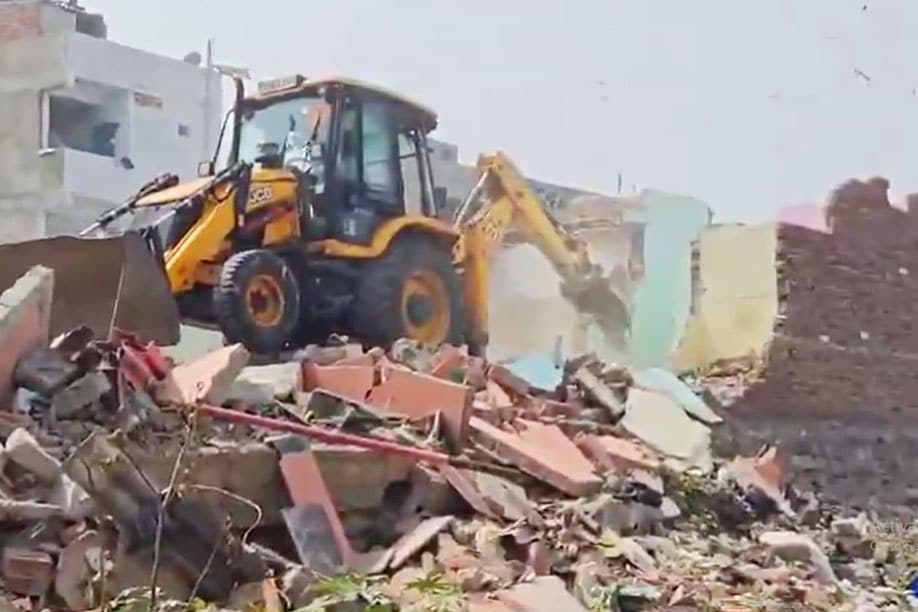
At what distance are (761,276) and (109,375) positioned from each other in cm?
1009

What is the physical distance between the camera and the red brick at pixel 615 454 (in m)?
7.41

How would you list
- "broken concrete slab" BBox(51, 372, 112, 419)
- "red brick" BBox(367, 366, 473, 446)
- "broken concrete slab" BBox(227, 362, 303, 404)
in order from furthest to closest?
"red brick" BBox(367, 366, 473, 446) < "broken concrete slab" BBox(227, 362, 303, 404) < "broken concrete slab" BBox(51, 372, 112, 419)

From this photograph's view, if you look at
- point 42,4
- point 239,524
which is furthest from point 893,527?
point 42,4

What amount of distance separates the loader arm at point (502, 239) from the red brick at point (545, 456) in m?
3.93

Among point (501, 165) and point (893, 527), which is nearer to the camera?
point (893, 527)

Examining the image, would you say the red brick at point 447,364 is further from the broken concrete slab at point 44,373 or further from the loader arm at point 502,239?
the loader arm at point 502,239

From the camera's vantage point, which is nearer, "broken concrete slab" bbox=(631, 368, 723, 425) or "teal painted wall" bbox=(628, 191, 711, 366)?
"broken concrete slab" bbox=(631, 368, 723, 425)

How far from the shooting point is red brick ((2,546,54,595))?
185 inches

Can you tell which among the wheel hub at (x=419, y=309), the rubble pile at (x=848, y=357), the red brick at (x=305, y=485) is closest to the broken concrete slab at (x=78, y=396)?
the red brick at (x=305, y=485)

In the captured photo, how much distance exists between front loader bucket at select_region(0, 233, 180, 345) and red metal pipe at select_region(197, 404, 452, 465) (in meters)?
1.44

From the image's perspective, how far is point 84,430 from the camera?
18.3ft

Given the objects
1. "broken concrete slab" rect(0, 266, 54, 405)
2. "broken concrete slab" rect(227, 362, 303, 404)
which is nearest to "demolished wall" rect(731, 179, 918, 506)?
"broken concrete slab" rect(227, 362, 303, 404)

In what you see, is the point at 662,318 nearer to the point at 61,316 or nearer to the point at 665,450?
the point at 665,450

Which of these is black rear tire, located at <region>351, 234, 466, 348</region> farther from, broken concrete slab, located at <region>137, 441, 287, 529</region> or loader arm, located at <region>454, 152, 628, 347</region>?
broken concrete slab, located at <region>137, 441, 287, 529</region>
